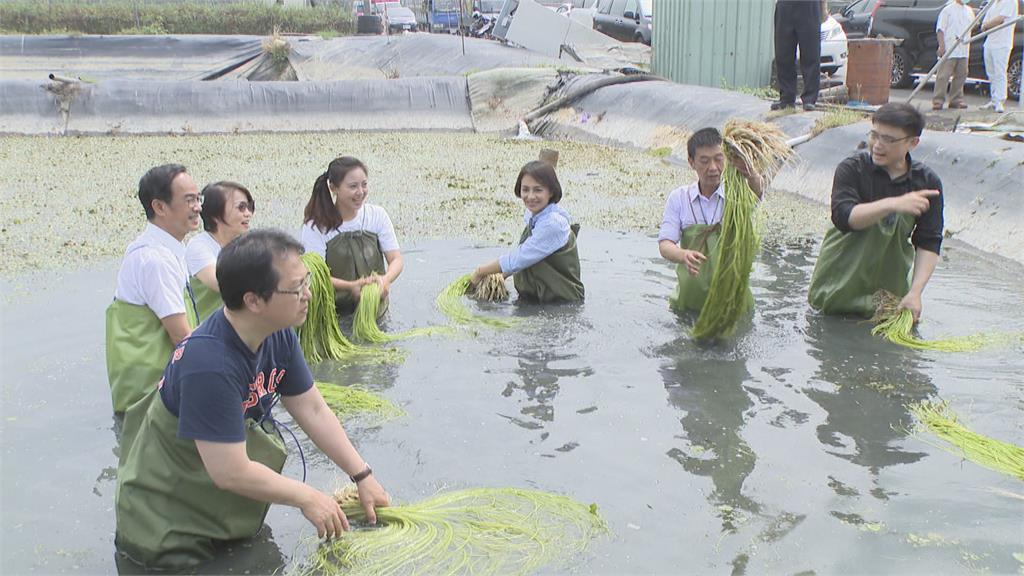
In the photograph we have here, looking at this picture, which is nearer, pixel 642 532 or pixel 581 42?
pixel 642 532

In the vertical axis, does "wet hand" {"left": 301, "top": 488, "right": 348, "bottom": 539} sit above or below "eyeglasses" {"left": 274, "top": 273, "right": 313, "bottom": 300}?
below

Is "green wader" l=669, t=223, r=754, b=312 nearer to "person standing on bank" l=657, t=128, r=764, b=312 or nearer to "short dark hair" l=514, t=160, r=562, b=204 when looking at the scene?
"person standing on bank" l=657, t=128, r=764, b=312

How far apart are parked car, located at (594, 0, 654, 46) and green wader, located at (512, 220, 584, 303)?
1928 centimetres

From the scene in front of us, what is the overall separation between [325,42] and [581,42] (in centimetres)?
Answer: 612

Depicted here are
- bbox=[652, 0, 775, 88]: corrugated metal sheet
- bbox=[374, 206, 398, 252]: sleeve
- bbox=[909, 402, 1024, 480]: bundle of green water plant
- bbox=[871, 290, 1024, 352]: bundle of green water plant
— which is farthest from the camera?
bbox=[652, 0, 775, 88]: corrugated metal sheet

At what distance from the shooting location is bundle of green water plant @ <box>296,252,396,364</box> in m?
5.46

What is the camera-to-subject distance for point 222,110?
1580 cm

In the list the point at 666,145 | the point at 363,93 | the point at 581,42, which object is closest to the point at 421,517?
the point at 666,145

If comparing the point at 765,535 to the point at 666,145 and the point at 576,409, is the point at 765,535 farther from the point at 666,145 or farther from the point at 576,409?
the point at 666,145

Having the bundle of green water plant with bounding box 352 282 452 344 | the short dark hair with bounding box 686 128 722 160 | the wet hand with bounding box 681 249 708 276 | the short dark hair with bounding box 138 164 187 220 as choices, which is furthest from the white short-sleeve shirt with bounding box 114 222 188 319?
the short dark hair with bounding box 686 128 722 160

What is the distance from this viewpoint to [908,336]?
542 centimetres

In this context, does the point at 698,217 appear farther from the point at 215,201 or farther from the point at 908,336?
the point at 215,201

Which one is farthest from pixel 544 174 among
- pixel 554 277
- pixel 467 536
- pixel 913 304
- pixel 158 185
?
pixel 467 536

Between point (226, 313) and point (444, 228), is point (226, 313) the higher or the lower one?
the higher one
